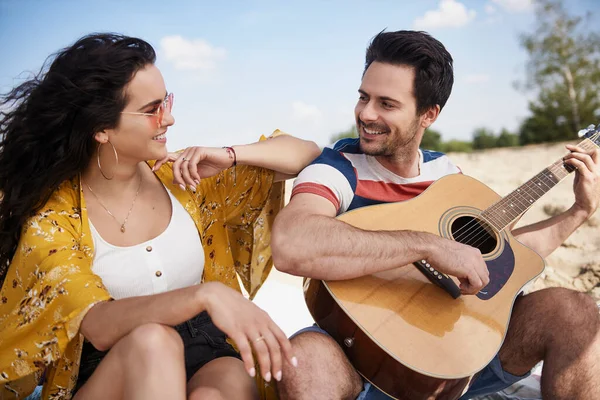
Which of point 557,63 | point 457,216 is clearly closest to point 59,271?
point 457,216

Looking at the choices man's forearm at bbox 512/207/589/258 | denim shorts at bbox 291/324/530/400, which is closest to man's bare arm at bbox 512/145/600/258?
man's forearm at bbox 512/207/589/258

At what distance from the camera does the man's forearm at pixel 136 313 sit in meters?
1.57

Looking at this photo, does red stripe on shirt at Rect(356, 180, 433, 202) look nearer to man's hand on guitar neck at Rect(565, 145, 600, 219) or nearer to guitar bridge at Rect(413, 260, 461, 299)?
guitar bridge at Rect(413, 260, 461, 299)

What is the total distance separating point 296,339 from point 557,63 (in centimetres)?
1959

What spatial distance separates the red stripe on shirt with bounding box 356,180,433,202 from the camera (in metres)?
2.35

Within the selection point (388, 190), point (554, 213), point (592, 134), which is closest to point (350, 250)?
point (388, 190)

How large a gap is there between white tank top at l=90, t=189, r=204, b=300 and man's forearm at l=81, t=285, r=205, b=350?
34 cm

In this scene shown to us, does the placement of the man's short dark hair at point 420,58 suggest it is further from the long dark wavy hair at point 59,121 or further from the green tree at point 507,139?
the green tree at point 507,139

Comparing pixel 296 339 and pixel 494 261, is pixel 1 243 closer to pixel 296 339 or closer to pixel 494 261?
pixel 296 339

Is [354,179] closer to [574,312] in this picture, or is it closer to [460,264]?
[460,264]

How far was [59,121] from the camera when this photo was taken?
199 cm

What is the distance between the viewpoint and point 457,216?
2.37 m

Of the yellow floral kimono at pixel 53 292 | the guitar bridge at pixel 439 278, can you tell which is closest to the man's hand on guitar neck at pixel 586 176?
the guitar bridge at pixel 439 278

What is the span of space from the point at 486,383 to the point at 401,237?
2.70 ft
